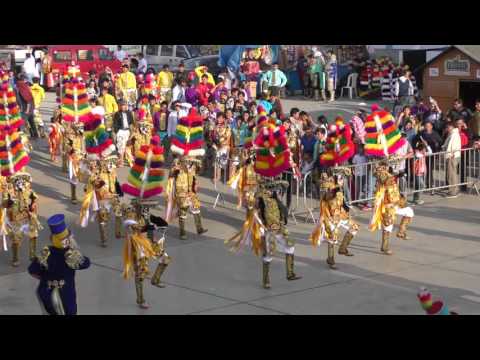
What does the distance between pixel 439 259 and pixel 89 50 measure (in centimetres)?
2127

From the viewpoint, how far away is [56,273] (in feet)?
38.1

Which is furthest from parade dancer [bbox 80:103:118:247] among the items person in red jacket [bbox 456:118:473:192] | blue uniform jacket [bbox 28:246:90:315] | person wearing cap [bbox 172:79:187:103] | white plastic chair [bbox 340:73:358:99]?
white plastic chair [bbox 340:73:358:99]

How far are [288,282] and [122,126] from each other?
366 inches

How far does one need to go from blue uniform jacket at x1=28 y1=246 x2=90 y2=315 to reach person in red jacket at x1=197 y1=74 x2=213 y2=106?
13041 millimetres

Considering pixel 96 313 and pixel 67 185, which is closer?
pixel 96 313

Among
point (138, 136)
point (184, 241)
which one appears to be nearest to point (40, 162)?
point (138, 136)

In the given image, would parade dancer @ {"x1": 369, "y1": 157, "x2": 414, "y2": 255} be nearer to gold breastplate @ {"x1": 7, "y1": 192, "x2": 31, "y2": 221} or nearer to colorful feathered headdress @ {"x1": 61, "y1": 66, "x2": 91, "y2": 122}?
gold breastplate @ {"x1": 7, "y1": 192, "x2": 31, "y2": 221}

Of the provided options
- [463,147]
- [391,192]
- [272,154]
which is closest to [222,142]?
[463,147]

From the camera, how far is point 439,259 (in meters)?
15.4

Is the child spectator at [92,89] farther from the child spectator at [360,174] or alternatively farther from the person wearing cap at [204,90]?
the child spectator at [360,174]

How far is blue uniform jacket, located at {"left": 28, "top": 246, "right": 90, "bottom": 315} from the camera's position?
458 inches

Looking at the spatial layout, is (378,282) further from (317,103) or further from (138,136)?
(317,103)

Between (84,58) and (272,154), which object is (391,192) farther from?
(84,58)

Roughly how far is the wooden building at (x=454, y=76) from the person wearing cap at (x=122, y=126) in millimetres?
6542
